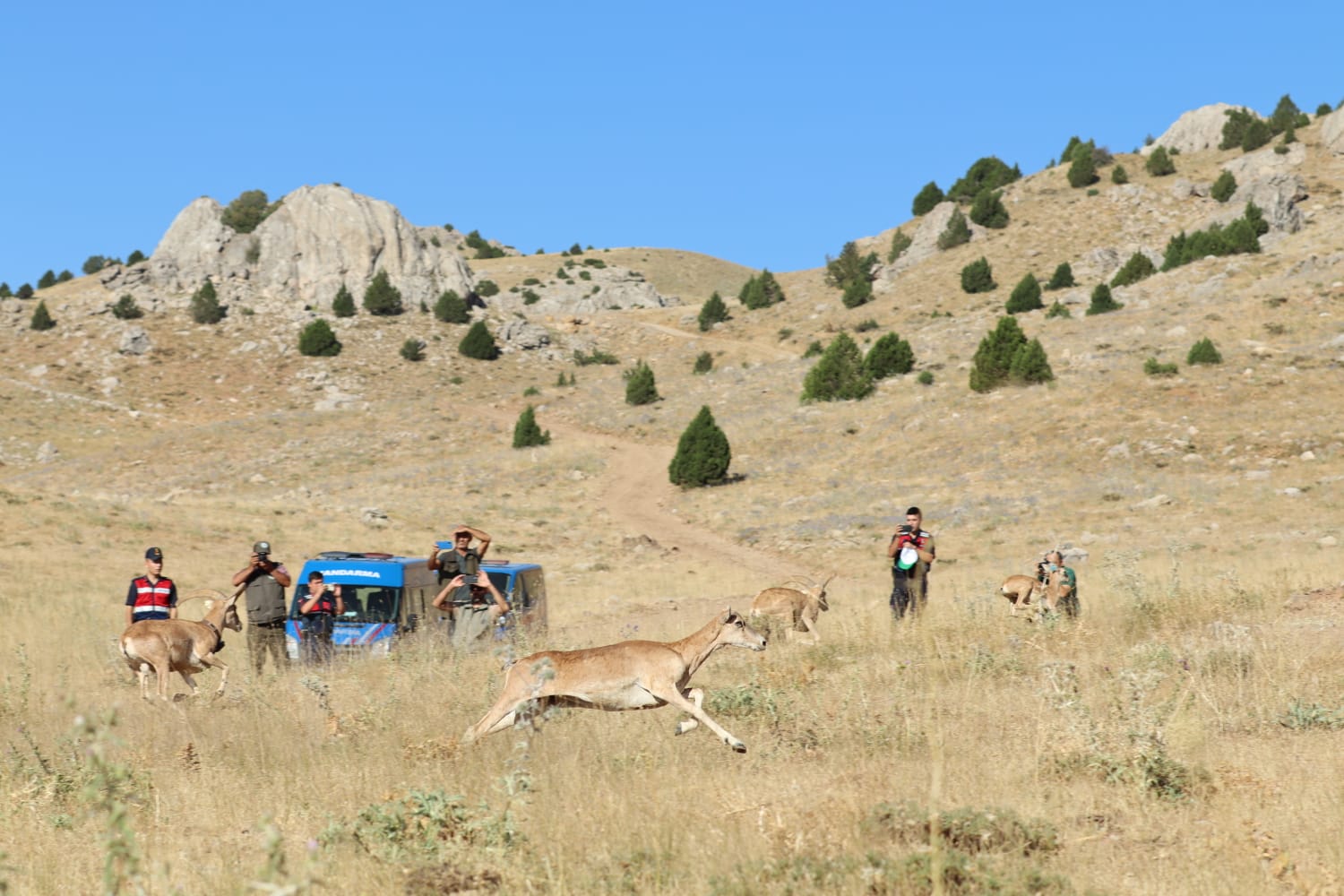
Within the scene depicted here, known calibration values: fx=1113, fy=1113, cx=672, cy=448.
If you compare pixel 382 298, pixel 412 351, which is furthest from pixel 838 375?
pixel 382 298

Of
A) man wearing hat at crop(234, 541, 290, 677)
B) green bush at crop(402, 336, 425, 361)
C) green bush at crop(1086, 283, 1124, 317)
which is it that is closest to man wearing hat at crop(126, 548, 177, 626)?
man wearing hat at crop(234, 541, 290, 677)

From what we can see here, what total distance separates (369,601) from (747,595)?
11.5m

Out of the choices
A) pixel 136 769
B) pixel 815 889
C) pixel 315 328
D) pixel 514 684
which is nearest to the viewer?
pixel 815 889

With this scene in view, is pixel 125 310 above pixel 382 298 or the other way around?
the other way around

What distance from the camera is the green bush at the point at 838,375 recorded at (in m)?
51.2

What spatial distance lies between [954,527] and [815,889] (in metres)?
27.6

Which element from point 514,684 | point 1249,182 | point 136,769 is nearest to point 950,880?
point 514,684

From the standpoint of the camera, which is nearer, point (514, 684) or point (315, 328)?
point (514, 684)

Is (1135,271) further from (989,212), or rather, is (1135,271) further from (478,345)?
(478,345)

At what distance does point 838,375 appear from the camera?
51.8 m

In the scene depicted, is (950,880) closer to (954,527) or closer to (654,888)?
(654,888)

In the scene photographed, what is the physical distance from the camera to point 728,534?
35188 millimetres

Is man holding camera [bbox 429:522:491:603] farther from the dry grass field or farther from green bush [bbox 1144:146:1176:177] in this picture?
green bush [bbox 1144:146:1176:177]

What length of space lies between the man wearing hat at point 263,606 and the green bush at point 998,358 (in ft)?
121
